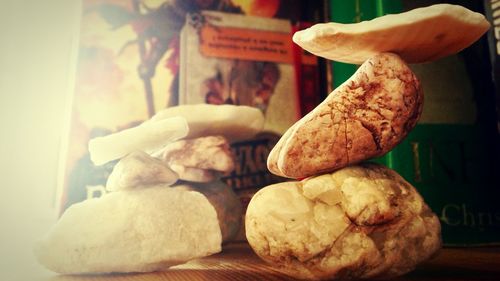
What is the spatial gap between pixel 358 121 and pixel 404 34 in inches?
7.0

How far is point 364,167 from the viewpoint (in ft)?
2.52

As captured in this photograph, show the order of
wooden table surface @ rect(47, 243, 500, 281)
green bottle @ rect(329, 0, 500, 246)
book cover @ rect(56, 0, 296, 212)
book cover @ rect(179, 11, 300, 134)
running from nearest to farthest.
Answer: wooden table surface @ rect(47, 243, 500, 281)
green bottle @ rect(329, 0, 500, 246)
book cover @ rect(56, 0, 296, 212)
book cover @ rect(179, 11, 300, 134)

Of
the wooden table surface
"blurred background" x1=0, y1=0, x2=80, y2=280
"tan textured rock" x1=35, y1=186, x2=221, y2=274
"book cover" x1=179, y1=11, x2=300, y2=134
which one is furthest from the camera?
"book cover" x1=179, y1=11, x2=300, y2=134

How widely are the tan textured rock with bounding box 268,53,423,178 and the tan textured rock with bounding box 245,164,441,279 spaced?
1.6 inches

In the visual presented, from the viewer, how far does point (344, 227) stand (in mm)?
680

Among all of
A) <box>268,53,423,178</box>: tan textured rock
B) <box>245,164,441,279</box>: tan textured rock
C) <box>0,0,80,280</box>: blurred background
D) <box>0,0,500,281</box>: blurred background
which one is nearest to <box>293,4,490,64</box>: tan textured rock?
<box>268,53,423,178</box>: tan textured rock

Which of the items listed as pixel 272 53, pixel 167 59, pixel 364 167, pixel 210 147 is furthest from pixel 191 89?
pixel 364 167

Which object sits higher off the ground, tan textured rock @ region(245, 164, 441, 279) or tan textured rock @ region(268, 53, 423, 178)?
tan textured rock @ region(268, 53, 423, 178)

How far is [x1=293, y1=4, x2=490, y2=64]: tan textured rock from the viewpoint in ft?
2.15

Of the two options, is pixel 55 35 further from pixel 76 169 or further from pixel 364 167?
pixel 76 169

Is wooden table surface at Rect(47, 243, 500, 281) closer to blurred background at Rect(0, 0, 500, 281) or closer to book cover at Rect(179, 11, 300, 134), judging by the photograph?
blurred background at Rect(0, 0, 500, 281)

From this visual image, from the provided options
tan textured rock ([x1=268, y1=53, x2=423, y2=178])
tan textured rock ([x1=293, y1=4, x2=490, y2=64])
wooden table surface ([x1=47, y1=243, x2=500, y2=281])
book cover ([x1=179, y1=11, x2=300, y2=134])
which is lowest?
wooden table surface ([x1=47, y1=243, x2=500, y2=281])

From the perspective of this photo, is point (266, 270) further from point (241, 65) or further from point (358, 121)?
point (241, 65)

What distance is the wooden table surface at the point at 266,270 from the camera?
717 mm
